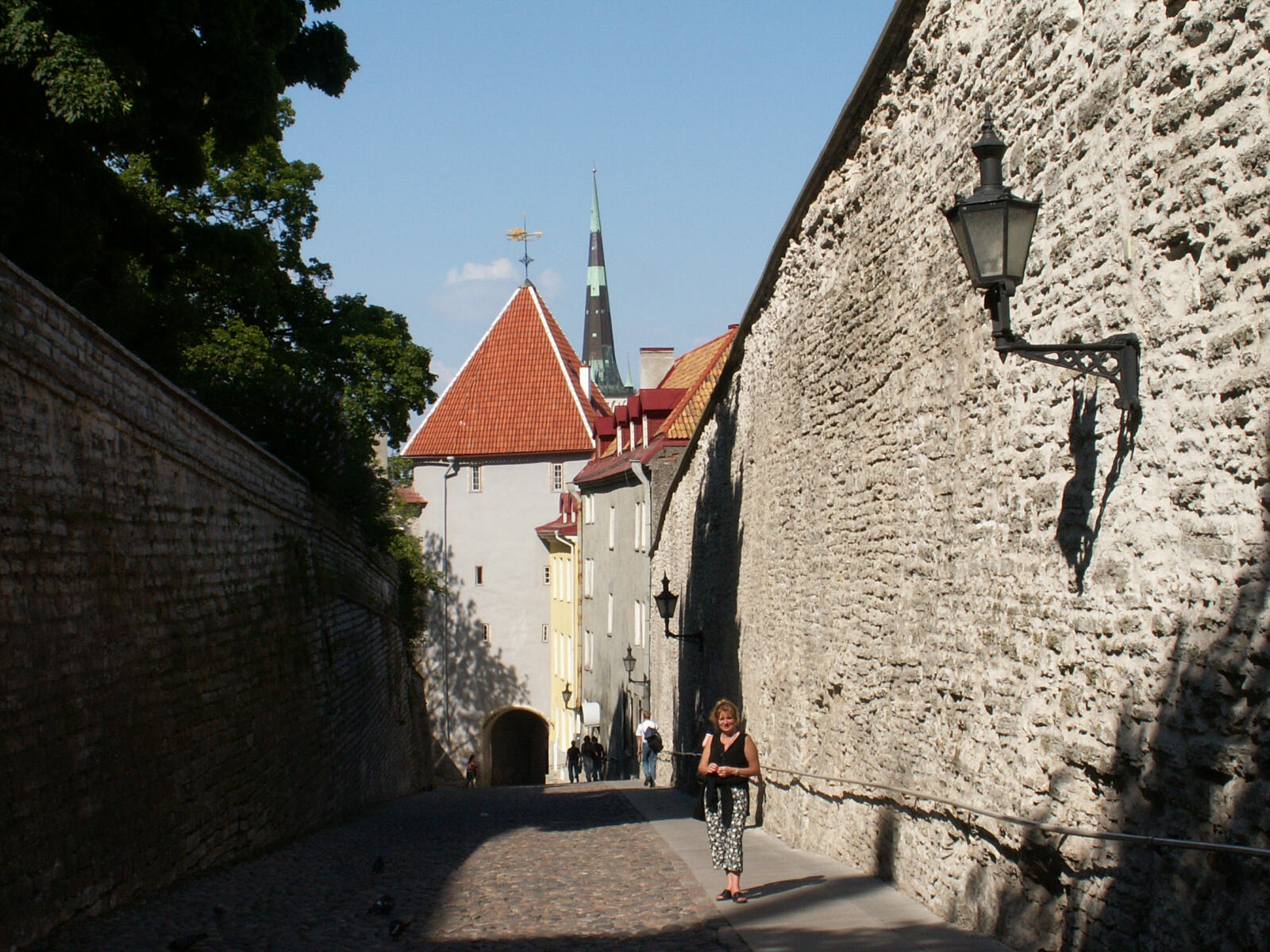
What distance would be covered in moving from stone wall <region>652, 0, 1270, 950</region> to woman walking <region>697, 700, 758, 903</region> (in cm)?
99

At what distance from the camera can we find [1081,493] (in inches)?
226

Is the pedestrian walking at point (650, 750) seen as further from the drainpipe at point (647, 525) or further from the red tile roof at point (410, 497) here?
the red tile roof at point (410, 497)

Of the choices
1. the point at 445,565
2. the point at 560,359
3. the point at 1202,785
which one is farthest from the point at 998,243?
the point at 560,359

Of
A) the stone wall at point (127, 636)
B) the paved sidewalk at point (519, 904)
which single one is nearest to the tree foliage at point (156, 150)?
the stone wall at point (127, 636)

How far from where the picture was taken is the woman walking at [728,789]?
8203 millimetres

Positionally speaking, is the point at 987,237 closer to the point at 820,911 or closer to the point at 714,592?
the point at 820,911

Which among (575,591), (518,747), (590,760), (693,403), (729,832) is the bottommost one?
(518,747)

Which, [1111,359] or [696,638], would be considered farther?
[696,638]

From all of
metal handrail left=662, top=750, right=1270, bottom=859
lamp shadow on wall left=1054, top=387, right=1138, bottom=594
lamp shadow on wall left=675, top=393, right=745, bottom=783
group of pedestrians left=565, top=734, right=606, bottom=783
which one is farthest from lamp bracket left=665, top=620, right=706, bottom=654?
group of pedestrians left=565, top=734, right=606, bottom=783

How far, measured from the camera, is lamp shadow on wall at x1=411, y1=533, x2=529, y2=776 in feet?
147

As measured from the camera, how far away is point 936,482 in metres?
7.74

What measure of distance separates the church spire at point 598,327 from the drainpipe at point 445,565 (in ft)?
138

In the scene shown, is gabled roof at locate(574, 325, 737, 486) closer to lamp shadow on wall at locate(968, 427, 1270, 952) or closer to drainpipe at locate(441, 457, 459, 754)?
drainpipe at locate(441, 457, 459, 754)

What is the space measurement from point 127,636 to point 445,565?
38213 millimetres
